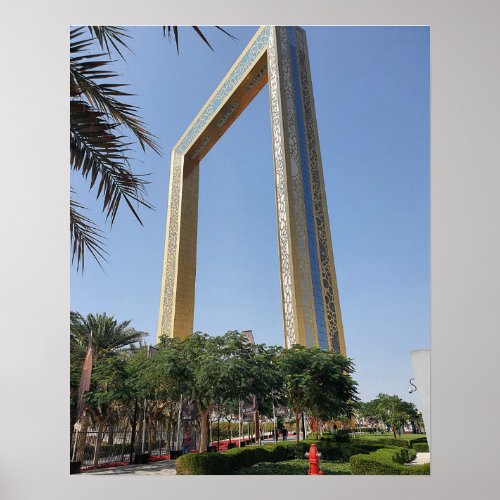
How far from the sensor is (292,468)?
16.5ft

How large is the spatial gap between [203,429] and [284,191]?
2318mm

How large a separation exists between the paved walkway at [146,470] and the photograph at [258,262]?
3 cm

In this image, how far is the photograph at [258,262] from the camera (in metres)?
5.21

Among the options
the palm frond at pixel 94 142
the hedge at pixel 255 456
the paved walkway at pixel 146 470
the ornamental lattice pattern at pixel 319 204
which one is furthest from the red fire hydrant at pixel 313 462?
the palm frond at pixel 94 142

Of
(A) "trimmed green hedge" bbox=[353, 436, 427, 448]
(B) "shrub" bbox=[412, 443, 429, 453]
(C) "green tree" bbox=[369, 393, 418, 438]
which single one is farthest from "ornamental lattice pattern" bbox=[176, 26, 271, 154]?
(B) "shrub" bbox=[412, 443, 429, 453]

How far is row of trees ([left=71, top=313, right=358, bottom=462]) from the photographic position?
541 cm

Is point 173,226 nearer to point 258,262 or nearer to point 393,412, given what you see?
point 258,262

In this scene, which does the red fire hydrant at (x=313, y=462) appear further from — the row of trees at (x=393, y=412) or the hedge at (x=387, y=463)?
the row of trees at (x=393, y=412)

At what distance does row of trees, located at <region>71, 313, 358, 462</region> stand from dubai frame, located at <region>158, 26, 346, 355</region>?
0.21 metres

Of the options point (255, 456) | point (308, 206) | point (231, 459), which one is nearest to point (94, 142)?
point (308, 206)

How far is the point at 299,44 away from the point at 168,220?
6.96ft

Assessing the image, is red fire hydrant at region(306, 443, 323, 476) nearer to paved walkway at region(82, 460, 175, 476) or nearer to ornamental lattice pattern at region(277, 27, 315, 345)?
ornamental lattice pattern at region(277, 27, 315, 345)
